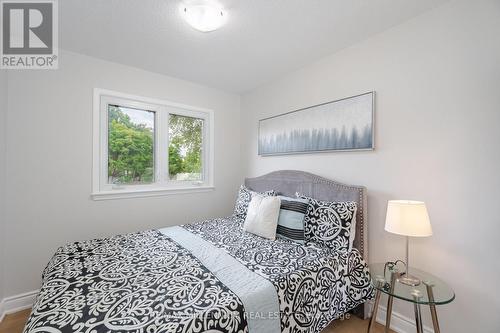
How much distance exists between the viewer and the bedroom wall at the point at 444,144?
4.70 feet

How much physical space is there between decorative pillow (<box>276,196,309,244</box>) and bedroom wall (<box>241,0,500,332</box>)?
57cm

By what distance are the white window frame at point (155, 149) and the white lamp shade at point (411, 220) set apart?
7.87 ft

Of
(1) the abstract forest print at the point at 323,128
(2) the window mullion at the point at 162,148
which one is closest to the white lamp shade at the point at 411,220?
(1) the abstract forest print at the point at 323,128

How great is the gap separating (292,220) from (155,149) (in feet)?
6.40

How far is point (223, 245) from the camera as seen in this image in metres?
1.90

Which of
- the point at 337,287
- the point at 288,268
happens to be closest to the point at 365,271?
the point at 337,287

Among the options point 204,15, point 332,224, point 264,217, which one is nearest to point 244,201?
point 264,217

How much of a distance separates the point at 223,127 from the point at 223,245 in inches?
79.1

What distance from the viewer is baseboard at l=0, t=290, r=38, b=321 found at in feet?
6.41

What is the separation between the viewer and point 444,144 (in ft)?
5.24

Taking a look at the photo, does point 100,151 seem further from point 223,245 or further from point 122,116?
point 223,245

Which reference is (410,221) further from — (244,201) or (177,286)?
(244,201)

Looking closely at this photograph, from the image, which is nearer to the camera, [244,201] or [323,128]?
[323,128]

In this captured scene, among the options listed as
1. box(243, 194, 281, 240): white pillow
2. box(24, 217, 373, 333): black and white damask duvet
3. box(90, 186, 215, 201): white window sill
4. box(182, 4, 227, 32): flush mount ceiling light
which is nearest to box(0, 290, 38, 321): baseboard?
box(24, 217, 373, 333): black and white damask duvet
